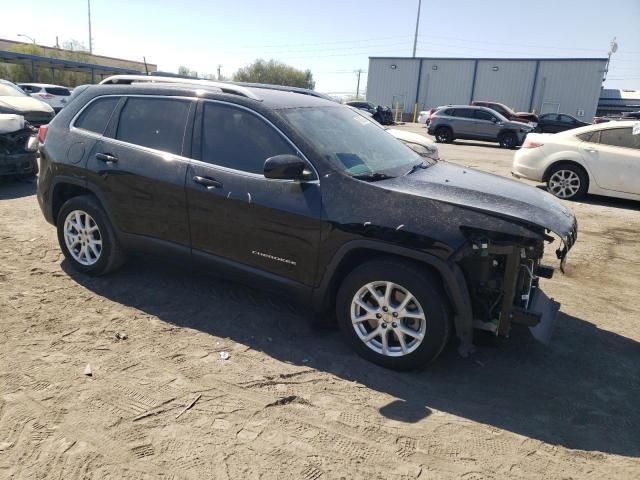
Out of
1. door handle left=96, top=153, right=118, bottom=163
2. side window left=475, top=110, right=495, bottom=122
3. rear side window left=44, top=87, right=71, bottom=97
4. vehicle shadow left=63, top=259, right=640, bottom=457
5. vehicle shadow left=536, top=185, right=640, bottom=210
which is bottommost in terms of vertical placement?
vehicle shadow left=63, top=259, right=640, bottom=457

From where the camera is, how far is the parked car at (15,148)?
26.1ft

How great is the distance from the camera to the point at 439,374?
342 centimetres

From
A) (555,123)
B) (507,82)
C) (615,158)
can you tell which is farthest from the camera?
(507,82)

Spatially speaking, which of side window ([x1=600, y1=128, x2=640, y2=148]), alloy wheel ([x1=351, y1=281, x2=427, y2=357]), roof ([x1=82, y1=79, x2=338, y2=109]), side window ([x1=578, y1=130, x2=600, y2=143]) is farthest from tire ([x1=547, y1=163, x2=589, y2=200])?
alloy wheel ([x1=351, y1=281, x2=427, y2=357])

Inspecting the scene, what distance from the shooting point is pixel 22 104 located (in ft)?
34.1

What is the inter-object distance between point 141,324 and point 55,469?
1.58 metres

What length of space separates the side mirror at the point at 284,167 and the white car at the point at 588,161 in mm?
7672

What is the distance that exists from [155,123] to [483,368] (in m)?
3.23

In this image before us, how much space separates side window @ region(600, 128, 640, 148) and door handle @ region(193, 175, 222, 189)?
8063 millimetres

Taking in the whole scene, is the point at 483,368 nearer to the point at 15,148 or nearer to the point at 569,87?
the point at 15,148

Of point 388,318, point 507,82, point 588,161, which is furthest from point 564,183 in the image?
point 507,82

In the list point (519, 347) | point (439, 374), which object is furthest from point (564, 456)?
point (519, 347)

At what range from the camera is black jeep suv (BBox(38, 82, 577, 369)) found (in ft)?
10.3

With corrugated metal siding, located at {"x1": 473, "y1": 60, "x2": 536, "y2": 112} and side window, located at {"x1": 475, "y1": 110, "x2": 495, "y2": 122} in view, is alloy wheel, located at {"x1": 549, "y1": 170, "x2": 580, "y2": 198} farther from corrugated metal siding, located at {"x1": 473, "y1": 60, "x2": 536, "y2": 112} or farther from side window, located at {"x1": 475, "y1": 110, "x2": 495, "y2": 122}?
corrugated metal siding, located at {"x1": 473, "y1": 60, "x2": 536, "y2": 112}
